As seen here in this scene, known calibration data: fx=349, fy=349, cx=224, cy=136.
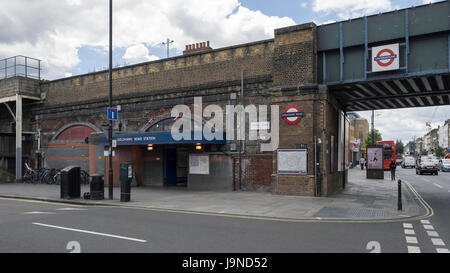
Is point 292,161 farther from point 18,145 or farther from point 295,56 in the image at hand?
point 18,145

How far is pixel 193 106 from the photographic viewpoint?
19453 mm

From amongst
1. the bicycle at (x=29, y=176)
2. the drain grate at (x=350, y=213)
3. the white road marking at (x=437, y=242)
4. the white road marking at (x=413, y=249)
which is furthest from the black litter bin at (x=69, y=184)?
A: the white road marking at (x=437, y=242)

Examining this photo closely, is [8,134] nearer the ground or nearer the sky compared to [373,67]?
nearer the ground

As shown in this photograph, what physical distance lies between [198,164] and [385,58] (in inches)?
411

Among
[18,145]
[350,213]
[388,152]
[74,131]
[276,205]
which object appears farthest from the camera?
[388,152]

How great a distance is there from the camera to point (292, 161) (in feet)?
52.2

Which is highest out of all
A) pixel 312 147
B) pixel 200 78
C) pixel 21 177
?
pixel 200 78

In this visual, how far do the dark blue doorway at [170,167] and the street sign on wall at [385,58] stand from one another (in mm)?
12499

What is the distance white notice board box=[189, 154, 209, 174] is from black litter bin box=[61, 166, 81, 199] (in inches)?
238

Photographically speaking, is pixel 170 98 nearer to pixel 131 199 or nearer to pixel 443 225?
pixel 131 199

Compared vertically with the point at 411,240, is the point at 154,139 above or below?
above

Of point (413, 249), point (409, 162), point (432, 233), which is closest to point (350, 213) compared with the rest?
point (432, 233)

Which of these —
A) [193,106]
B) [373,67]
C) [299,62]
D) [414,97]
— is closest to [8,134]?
[193,106]
